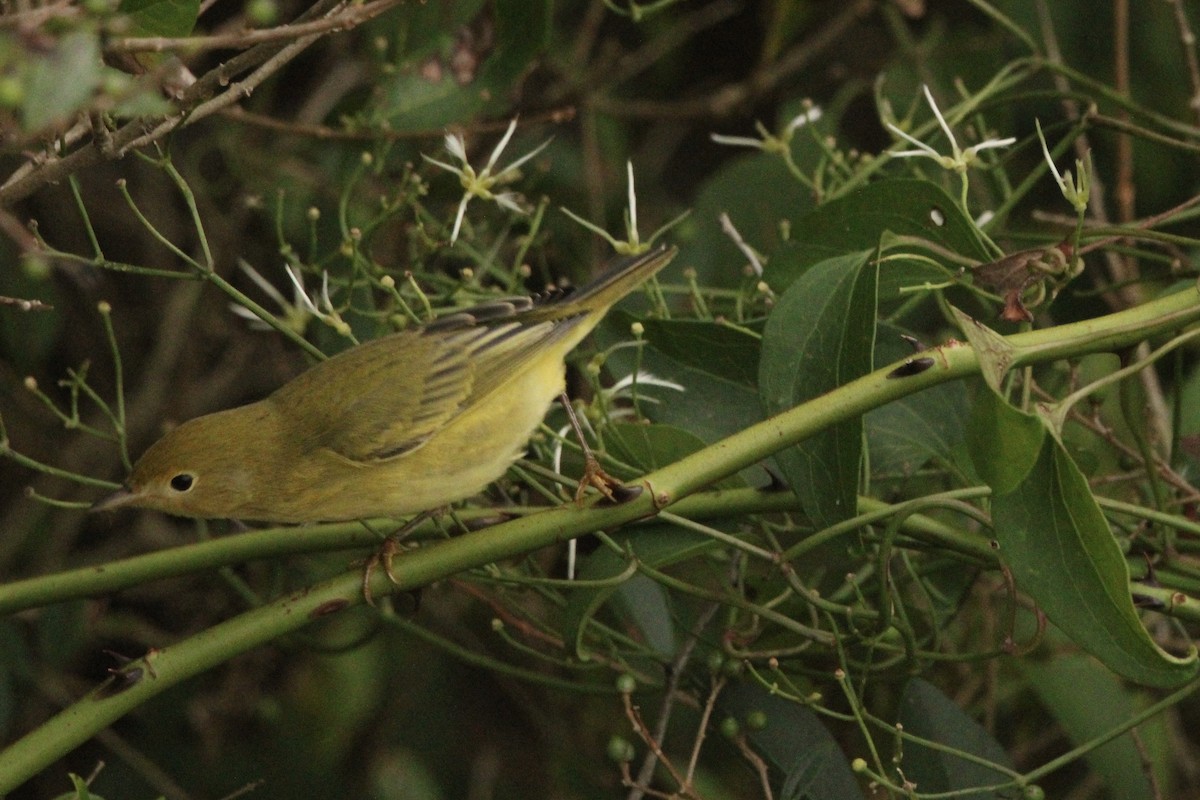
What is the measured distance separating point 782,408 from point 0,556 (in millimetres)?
2815

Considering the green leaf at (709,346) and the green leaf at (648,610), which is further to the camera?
the green leaf at (648,610)

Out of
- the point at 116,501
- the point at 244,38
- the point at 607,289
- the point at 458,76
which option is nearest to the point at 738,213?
the point at 458,76

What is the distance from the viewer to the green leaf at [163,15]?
2062mm

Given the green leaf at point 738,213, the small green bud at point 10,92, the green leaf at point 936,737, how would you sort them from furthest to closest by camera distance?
the green leaf at point 738,213, the green leaf at point 936,737, the small green bud at point 10,92

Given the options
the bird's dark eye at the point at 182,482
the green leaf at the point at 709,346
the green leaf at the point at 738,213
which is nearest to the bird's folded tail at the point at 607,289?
the green leaf at the point at 709,346

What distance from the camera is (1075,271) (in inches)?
82.9

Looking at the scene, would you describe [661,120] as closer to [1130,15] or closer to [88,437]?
[1130,15]

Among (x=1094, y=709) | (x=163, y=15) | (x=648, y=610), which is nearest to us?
(x=163, y=15)

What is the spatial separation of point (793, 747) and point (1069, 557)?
33.2 inches

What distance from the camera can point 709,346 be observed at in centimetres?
251

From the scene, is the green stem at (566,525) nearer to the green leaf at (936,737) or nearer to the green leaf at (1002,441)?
the green leaf at (1002,441)

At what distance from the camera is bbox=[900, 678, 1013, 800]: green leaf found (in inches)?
101

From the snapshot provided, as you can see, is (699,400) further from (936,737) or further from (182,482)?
(182,482)

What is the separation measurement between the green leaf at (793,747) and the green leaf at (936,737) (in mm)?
136
